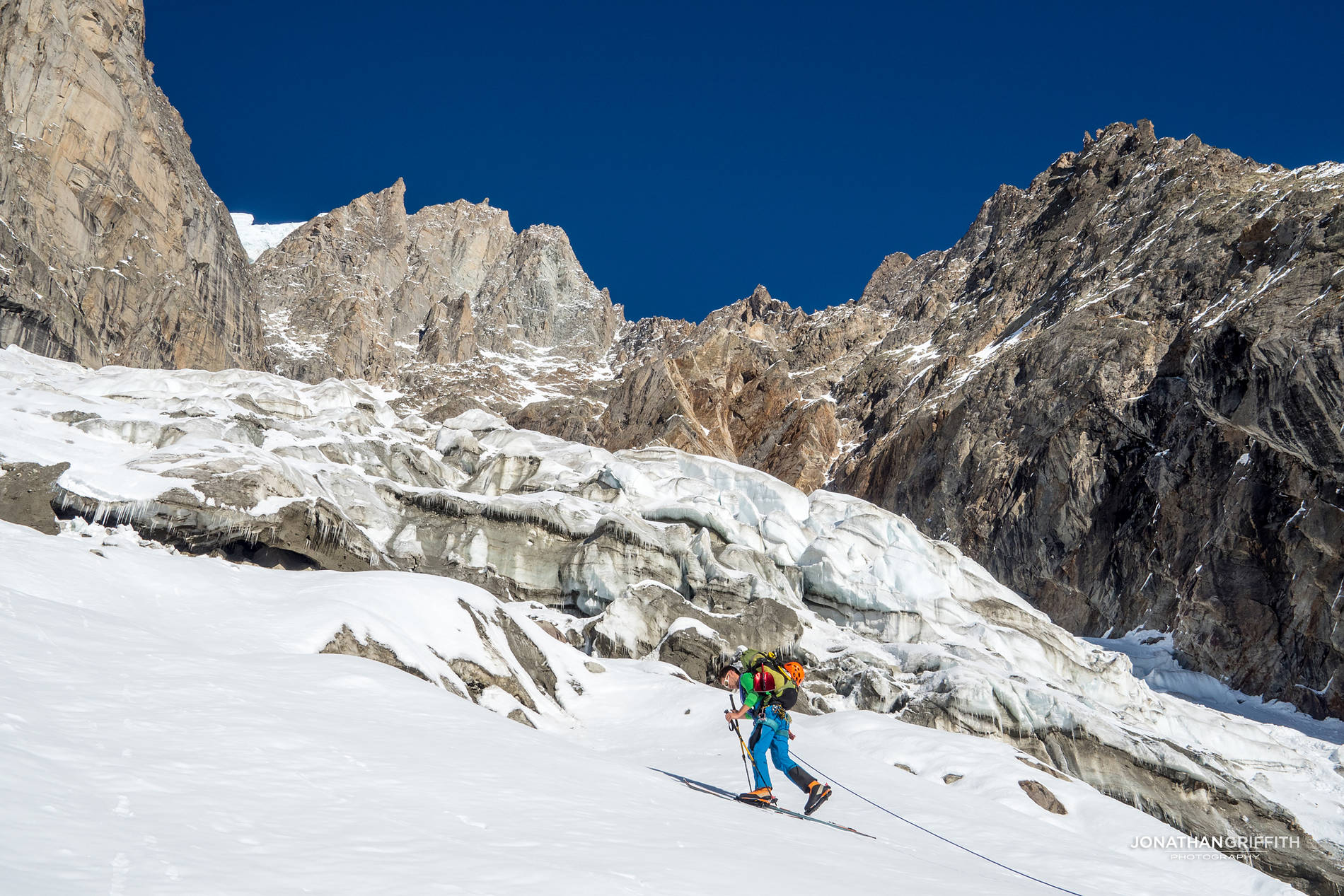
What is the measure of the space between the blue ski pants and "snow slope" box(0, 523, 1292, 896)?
781mm

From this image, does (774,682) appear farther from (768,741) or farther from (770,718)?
(768,741)

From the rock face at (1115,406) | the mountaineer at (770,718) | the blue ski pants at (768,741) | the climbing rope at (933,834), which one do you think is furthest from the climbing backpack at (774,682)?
the rock face at (1115,406)

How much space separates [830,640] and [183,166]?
108m

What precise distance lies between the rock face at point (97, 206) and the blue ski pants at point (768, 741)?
241 feet

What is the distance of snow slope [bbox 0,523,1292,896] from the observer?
497cm

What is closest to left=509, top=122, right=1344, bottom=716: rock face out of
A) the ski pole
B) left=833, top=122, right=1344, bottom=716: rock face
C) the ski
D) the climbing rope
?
left=833, top=122, right=1344, bottom=716: rock face

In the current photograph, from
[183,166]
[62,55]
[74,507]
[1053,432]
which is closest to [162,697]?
[74,507]

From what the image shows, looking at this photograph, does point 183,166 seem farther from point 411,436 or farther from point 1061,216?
point 1061,216

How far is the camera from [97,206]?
3447 inches

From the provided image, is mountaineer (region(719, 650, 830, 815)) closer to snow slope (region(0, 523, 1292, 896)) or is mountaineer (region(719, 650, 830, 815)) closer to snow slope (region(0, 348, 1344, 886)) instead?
snow slope (region(0, 523, 1292, 896))

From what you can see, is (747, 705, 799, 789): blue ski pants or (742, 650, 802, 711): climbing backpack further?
(747, 705, 799, 789): blue ski pants

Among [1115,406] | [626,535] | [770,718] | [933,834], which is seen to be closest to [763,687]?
[770,718]

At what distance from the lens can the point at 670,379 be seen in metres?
114

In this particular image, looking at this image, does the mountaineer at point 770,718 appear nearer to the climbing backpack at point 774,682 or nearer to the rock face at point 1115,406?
the climbing backpack at point 774,682
